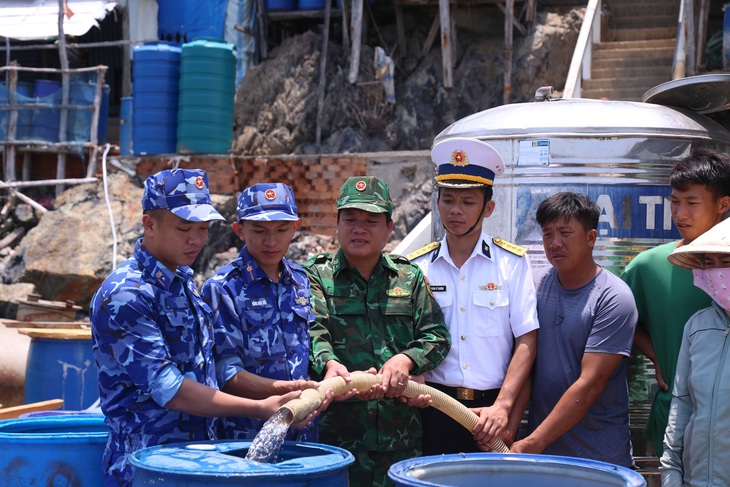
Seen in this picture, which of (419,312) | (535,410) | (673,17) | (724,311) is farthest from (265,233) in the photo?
(673,17)

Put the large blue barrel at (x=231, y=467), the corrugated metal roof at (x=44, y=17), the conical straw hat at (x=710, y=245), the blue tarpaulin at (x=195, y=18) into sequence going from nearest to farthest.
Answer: the large blue barrel at (x=231, y=467) → the conical straw hat at (x=710, y=245) → the corrugated metal roof at (x=44, y=17) → the blue tarpaulin at (x=195, y=18)

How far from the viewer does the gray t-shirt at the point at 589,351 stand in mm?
3709

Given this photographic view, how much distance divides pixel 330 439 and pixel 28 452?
3.80 ft

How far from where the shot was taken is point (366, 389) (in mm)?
3338

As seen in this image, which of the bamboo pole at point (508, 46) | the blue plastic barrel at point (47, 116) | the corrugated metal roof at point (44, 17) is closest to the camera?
the bamboo pole at point (508, 46)

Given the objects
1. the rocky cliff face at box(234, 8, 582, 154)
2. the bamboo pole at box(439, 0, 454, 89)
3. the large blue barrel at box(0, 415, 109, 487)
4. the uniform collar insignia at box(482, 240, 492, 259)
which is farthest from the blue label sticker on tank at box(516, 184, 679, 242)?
the rocky cliff face at box(234, 8, 582, 154)

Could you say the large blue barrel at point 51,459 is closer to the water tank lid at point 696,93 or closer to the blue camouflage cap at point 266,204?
the blue camouflage cap at point 266,204

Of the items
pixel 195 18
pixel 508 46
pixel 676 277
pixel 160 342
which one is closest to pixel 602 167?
pixel 676 277

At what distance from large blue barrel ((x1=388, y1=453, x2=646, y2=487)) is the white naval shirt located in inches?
36.1

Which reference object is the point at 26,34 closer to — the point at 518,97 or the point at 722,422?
the point at 518,97

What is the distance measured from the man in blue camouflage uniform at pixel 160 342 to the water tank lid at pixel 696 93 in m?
3.02

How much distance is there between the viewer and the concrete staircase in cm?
1088

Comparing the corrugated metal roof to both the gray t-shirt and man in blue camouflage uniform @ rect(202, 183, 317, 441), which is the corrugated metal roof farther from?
the gray t-shirt

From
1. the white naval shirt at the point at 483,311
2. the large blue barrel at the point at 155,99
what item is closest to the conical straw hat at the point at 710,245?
the white naval shirt at the point at 483,311
